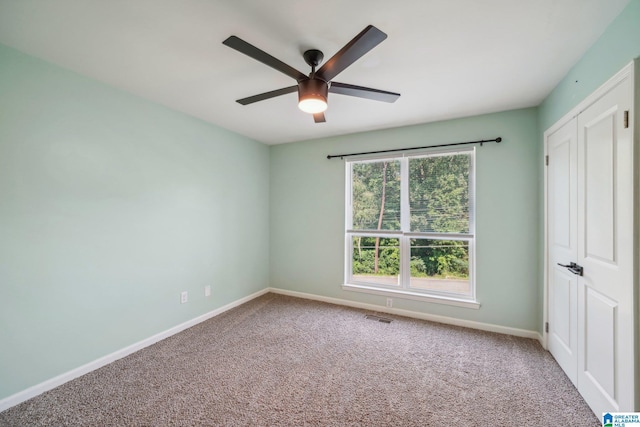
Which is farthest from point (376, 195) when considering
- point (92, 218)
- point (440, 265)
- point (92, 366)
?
point (92, 366)

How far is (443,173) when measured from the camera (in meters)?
3.23

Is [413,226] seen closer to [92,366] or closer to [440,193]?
[440,193]

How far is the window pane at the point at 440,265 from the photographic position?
3.16 metres

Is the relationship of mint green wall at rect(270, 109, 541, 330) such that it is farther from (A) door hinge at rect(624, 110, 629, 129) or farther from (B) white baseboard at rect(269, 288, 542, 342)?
(A) door hinge at rect(624, 110, 629, 129)

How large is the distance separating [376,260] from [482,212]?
1420 mm

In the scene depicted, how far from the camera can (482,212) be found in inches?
118

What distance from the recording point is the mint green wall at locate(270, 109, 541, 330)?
9.23 ft

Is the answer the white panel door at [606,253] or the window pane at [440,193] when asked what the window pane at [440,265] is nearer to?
the window pane at [440,193]

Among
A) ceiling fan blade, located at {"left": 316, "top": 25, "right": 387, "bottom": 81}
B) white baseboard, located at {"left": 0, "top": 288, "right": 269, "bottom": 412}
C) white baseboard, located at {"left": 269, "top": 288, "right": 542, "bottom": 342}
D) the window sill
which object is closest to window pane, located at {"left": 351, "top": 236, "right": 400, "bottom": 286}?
the window sill

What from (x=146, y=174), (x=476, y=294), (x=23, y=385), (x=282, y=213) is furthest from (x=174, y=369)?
(x=476, y=294)

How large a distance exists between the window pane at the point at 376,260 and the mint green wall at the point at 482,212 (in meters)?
0.22

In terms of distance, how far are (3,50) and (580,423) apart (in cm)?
450

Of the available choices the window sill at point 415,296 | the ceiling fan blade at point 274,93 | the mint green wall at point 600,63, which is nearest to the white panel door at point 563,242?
the mint green wall at point 600,63

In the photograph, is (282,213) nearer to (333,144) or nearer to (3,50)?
(333,144)
